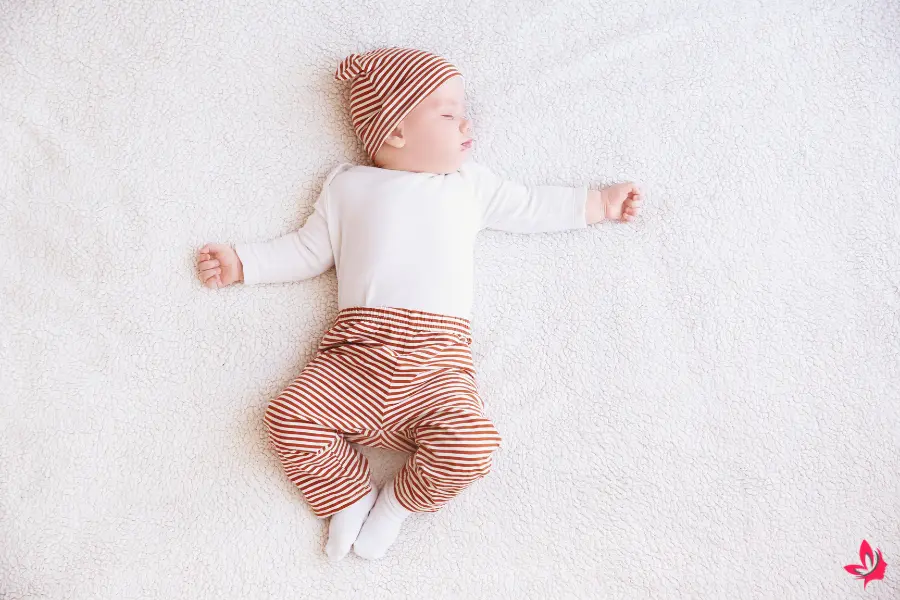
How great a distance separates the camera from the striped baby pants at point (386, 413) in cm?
119

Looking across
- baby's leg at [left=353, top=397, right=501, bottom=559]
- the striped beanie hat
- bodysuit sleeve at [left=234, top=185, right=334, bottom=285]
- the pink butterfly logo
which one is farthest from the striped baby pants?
the pink butterfly logo

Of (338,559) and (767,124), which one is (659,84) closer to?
(767,124)

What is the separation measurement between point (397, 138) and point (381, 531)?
2.21ft

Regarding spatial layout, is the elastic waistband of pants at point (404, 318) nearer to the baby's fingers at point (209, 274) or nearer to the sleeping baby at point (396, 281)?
the sleeping baby at point (396, 281)

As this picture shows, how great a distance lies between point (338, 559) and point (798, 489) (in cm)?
81

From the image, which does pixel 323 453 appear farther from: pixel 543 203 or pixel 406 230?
pixel 543 203

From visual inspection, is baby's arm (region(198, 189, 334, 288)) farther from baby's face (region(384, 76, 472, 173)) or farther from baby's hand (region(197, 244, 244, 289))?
baby's face (region(384, 76, 472, 173))

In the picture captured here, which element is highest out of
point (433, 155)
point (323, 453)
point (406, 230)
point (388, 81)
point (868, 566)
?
point (388, 81)

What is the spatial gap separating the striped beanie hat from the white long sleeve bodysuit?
89 millimetres

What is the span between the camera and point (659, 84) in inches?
54.9

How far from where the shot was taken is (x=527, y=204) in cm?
134

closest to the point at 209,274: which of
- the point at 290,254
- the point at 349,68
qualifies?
the point at 290,254

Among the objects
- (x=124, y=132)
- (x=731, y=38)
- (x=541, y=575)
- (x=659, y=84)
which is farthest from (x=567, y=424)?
(x=124, y=132)

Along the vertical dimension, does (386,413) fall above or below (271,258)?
below
